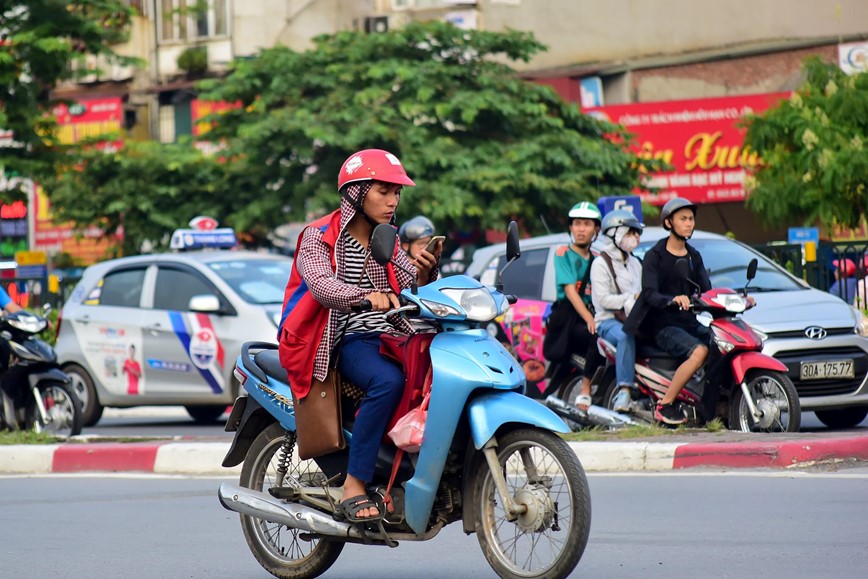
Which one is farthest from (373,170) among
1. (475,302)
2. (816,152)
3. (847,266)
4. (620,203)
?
(816,152)

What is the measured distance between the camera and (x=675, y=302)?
10.6 m

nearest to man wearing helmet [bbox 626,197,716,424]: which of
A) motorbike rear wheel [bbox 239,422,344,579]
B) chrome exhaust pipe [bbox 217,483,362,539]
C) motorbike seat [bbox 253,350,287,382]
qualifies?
motorbike seat [bbox 253,350,287,382]

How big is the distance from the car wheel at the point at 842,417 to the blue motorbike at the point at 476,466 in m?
6.43

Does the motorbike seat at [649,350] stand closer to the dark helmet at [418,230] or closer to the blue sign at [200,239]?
the dark helmet at [418,230]

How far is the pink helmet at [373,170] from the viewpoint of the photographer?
611 centimetres

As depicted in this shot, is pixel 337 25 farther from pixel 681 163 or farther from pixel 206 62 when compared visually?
pixel 681 163

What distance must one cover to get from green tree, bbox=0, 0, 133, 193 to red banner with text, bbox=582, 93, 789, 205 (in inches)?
392

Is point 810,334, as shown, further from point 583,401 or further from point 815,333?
point 583,401

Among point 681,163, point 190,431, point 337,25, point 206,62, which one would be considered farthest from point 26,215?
point 190,431

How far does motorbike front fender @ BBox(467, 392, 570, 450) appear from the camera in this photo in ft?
18.4

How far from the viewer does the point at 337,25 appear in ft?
114

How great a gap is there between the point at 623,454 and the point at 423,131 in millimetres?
16112

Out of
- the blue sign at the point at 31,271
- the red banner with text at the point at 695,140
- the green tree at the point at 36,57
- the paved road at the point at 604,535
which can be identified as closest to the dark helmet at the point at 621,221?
the paved road at the point at 604,535

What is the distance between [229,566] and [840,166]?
63.5 feet
